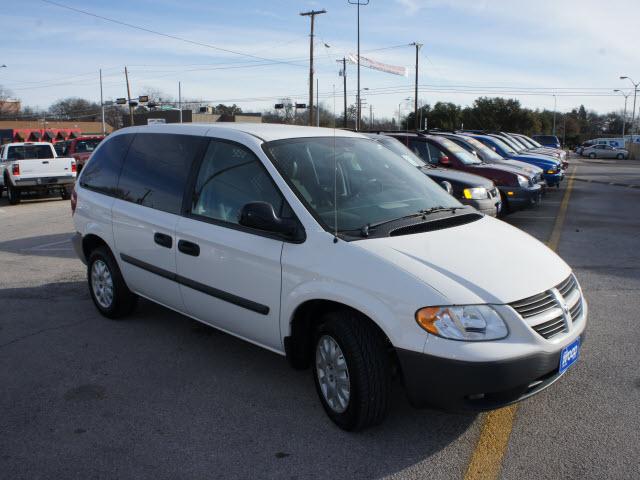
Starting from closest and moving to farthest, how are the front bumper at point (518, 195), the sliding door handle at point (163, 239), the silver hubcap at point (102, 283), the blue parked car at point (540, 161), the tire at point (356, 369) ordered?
the tire at point (356, 369) < the sliding door handle at point (163, 239) < the silver hubcap at point (102, 283) < the front bumper at point (518, 195) < the blue parked car at point (540, 161)

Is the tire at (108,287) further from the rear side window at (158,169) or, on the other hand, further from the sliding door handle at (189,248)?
the sliding door handle at (189,248)

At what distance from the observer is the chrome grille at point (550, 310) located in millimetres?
3158

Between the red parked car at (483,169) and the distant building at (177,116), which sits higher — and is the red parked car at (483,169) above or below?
below

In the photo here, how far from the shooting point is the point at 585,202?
50.6 feet

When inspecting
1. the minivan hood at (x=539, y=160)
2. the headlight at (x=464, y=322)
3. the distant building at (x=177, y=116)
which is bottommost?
the headlight at (x=464, y=322)

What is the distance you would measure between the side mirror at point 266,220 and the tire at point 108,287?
2.30 m

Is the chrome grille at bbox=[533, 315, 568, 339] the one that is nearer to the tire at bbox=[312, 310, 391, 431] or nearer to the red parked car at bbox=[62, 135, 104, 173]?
the tire at bbox=[312, 310, 391, 431]

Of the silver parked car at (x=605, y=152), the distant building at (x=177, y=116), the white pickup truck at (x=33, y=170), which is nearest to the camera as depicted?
the white pickup truck at (x=33, y=170)

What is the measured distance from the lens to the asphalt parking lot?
3180 millimetres

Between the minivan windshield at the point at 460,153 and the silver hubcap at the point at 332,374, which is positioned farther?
the minivan windshield at the point at 460,153

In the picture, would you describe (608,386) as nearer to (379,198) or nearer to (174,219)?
(379,198)

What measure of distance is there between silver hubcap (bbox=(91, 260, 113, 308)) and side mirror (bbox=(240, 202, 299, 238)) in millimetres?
2429

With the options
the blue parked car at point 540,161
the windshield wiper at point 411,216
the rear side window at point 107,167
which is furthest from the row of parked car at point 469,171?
the windshield wiper at point 411,216

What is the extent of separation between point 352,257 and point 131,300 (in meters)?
3.00
